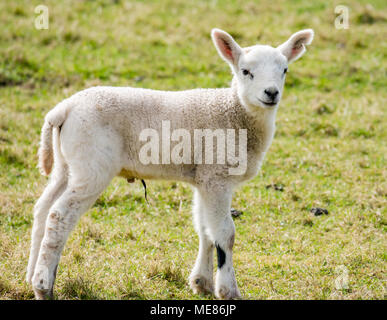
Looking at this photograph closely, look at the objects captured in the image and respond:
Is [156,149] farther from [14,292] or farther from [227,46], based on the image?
[14,292]

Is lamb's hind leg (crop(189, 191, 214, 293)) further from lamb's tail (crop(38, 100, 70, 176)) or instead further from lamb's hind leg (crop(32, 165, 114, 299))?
lamb's tail (crop(38, 100, 70, 176))

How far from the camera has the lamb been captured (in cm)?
510

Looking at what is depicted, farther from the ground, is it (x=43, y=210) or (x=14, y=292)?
(x=43, y=210)

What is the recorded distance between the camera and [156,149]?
5422 mm

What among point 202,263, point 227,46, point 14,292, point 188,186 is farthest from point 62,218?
point 188,186

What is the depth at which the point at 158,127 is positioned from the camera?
5.45 metres

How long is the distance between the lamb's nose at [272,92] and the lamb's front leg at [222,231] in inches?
36.2

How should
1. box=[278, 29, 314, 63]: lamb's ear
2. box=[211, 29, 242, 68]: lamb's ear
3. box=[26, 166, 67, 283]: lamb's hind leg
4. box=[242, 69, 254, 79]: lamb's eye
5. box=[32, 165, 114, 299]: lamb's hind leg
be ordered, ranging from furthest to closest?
box=[278, 29, 314, 63]: lamb's ear < box=[211, 29, 242, 68]: lamb's ear < box=[242, 69, 254, 79]: lamb's eye < box=[26, 166, 67, 283]: lamb's hind leg < box=[32, 165, 114, 299]: lamb's hind leg

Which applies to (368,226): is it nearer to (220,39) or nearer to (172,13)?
(220,39)

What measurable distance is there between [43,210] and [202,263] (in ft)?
5.07

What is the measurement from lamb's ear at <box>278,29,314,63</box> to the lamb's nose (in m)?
0.72

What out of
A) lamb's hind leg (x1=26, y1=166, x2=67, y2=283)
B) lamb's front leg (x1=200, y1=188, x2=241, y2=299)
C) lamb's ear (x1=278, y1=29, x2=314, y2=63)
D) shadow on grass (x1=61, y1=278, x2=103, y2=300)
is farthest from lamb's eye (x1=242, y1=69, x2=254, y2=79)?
shadow on grass (x1=61, y1=278, x2=103, y2=300)

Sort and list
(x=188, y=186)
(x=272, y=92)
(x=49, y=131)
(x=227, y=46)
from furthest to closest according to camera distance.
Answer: (x=188, y=186) → (x=227, y=46) → (x=49, y=131) → (x=272, y=92)

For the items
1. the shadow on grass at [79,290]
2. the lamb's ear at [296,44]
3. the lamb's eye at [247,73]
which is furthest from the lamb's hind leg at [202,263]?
the lamb's ear at [296,44]
